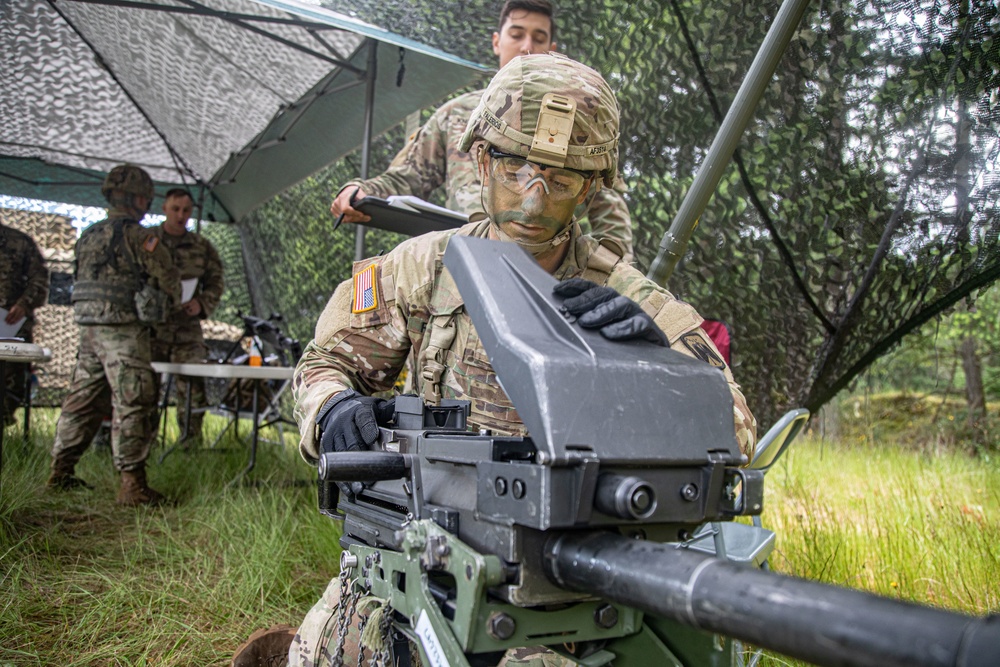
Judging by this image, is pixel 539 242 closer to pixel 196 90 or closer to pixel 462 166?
pixel 462 166

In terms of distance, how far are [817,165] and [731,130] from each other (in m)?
0.75

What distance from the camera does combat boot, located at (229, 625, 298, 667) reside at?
2.58 metres

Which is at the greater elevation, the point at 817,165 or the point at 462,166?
the point at 817,165

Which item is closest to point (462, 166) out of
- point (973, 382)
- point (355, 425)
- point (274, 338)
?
point (355, 425)

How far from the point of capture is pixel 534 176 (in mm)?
1925

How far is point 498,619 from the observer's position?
3.56 ft

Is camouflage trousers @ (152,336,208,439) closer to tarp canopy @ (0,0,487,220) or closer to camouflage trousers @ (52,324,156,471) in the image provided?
camouflage trousers @ (52,324,156,471)

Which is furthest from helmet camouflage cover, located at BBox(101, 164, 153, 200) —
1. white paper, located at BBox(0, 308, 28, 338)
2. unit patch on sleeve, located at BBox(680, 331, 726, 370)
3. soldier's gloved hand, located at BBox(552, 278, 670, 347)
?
soldier's gloved hand, located at BBox(552, 278, 670, 347)

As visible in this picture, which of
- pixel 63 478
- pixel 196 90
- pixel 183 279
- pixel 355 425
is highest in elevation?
pixel 196 90

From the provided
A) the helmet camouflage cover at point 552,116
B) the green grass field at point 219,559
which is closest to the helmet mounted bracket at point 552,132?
the helmet camouflage cover at point 552,116

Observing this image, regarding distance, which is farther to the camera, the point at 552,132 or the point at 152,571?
the point at 152,571

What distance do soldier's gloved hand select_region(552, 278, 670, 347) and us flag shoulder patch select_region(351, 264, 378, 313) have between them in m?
0.99

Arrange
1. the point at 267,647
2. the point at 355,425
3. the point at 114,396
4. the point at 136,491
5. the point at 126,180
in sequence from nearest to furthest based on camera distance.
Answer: the point at 355,425 → the point at 267,647 → the point at 136,491 → the point at 114,396 → the point at 126,180

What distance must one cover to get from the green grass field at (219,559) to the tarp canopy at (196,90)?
8.27 feet
